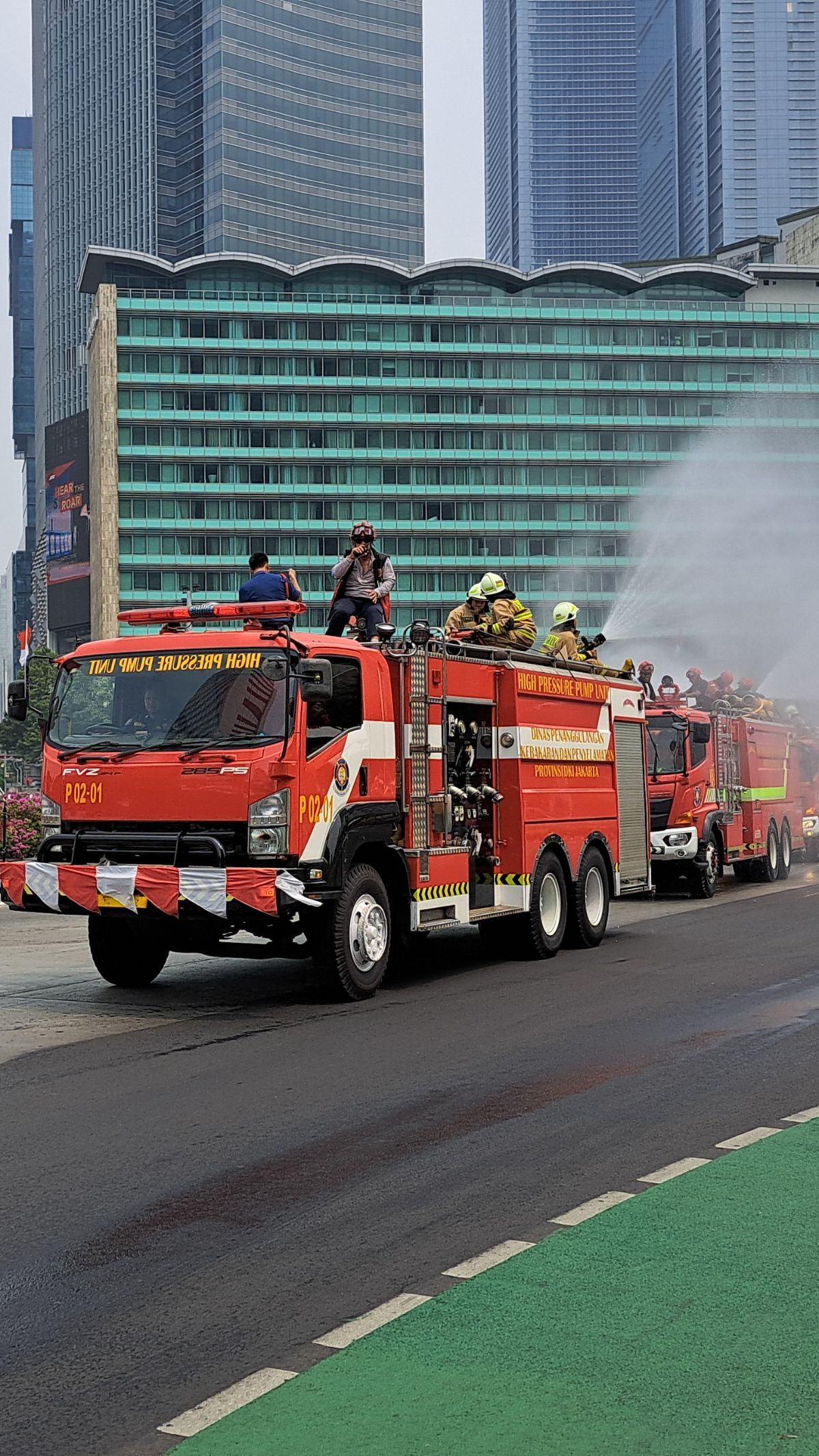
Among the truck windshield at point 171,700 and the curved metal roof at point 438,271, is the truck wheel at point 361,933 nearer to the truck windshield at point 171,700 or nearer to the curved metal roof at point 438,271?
the truck windshield at point 171,700

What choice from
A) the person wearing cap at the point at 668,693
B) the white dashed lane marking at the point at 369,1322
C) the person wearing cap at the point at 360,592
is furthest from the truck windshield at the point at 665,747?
the white dashed lane marking at the point at 369,1322

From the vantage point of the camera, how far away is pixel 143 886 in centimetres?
1036

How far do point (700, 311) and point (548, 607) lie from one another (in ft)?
86.6

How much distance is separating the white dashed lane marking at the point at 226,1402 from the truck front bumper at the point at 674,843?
54.9ft

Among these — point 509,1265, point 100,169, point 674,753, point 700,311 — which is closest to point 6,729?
point 700,311

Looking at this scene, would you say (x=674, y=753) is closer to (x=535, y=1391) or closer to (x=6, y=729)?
(x=535, y=1391)

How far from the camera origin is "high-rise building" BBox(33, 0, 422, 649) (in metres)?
146

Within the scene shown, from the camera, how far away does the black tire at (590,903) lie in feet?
48.2

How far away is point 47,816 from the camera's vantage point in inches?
442

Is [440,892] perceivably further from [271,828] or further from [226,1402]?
[226,1402]

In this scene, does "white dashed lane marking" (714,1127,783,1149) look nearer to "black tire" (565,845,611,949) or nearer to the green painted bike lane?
the green painted bike lane

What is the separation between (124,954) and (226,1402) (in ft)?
27.6

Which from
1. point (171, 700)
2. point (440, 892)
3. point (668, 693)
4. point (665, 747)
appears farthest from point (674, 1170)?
point (668, 693)

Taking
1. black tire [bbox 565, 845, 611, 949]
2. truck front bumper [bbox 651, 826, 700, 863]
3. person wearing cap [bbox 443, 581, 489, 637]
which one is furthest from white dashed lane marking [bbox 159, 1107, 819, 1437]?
truck front bumper [bbox 651, 826, 700, 863]
